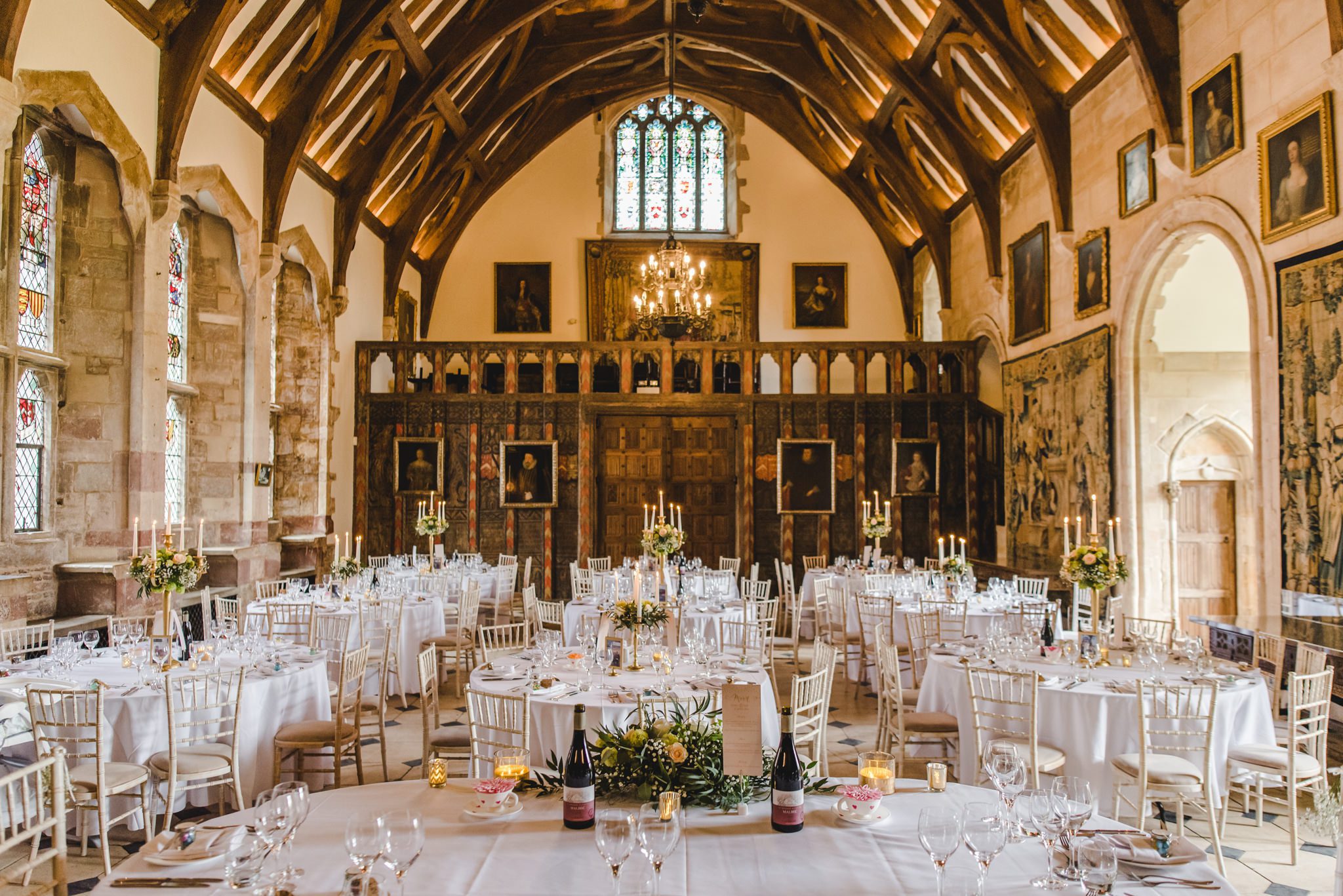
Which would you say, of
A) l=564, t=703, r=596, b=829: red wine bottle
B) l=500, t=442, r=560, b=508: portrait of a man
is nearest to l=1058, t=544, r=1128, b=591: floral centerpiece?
l=564, t=703, r=596, b=829: red wine bottle

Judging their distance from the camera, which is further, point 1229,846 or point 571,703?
point 1229,846

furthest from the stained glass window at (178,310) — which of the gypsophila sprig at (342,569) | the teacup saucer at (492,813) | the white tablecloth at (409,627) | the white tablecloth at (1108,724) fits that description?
the white tablecloth at (1108,724)

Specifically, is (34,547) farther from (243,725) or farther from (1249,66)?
(1249,66)

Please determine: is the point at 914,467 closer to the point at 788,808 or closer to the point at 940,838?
the point at 788,808

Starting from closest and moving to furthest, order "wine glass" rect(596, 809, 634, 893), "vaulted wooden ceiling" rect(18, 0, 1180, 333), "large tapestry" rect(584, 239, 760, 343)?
"wine glass" rect(596, 809, 634, 893) < "vaulted wooden ceiling" rect(18, 0, 1180, 333) < "large tapestry" rect(584, 239, 760, 343)

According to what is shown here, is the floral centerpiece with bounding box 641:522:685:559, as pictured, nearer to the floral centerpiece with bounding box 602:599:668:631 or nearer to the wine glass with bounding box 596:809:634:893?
the floral centerpiece with bounding box 602:599:668:631

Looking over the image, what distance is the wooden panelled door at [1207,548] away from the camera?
1057 centimetres

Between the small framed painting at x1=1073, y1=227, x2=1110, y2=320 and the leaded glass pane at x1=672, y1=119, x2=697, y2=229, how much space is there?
837cm

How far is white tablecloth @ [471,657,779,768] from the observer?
482 cm

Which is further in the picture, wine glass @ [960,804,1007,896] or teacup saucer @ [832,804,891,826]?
teacup saucer @ [832,804,891,826]

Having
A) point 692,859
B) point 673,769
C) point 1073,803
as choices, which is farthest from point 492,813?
point 1073,803

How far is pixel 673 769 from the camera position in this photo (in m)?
2.89

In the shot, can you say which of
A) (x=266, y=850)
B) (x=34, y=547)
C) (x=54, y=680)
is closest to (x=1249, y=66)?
(x=266, y=850)

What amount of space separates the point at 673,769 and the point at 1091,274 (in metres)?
9.91
